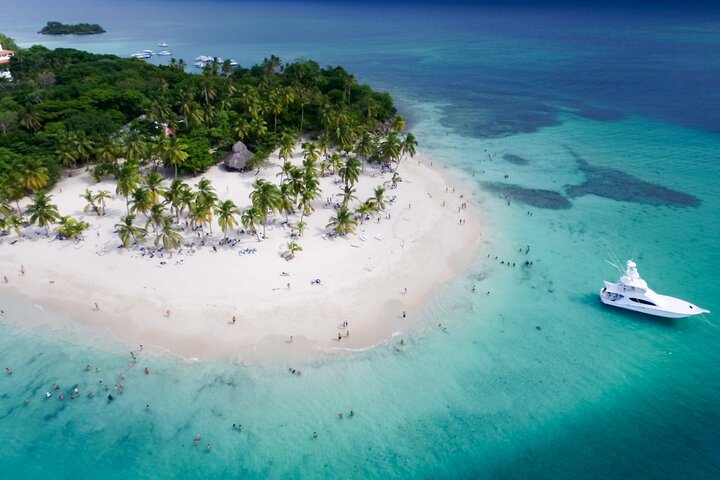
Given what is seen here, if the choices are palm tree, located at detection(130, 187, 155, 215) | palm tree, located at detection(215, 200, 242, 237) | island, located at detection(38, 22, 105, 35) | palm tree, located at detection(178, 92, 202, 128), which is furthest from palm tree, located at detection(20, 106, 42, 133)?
island, located at detection(38, 22, 105, 35)

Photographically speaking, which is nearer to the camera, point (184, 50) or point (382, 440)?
point (382, 440)

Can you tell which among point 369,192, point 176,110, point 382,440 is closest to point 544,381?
point 382,440

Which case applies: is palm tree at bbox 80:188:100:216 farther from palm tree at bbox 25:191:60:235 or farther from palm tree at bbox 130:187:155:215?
palm tree at bbox 130:187:155:215

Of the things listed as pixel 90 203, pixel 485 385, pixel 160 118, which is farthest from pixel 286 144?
pixel 485 385

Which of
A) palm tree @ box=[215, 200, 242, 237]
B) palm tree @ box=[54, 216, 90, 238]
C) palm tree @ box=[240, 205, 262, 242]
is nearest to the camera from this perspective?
palm tree @ box=[215, 200, 242, 237]

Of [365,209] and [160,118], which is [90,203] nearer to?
[160,118]

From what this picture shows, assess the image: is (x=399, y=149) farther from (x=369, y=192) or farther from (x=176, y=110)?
(x=176, y=110)

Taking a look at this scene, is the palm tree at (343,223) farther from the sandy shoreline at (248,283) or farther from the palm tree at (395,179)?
the palm tree at (395,179)
